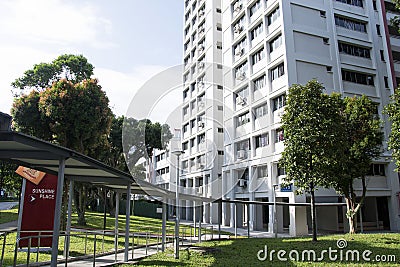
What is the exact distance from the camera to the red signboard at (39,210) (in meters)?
10.1

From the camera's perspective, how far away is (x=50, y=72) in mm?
24469

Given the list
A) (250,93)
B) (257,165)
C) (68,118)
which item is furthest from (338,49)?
(68,118)

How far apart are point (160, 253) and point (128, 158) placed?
5.14m

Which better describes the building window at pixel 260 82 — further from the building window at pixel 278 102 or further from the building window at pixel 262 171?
the building window at pixel 262 171

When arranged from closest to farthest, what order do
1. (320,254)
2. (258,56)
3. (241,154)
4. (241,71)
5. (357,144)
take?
(320,254) < (357,144) < (258,56) < (241,154) < (241,71)

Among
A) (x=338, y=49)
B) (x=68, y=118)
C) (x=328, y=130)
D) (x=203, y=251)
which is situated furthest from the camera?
(x=338, y=49)

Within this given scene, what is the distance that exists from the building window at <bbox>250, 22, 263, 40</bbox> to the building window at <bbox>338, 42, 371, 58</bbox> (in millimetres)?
6379

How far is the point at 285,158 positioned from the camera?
1530cm

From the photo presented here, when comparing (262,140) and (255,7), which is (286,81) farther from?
(255,7)

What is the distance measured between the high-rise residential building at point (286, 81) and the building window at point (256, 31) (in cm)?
9

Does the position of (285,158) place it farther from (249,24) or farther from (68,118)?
(249,24)

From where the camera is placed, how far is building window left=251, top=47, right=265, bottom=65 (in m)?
28.4

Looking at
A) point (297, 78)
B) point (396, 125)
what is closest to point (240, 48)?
point (297, 78)

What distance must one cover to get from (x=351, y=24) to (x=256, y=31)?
7.63 meters
